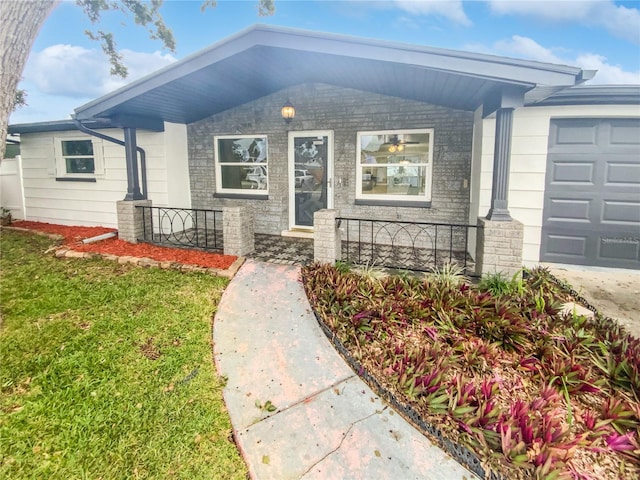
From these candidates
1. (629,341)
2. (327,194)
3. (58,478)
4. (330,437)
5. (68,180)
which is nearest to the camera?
(58,478)

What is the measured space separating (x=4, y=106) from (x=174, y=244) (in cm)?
440

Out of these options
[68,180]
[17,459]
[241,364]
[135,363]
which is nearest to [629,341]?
[241,364]

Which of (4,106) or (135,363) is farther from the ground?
(4,106)

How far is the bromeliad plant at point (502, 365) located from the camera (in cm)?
240

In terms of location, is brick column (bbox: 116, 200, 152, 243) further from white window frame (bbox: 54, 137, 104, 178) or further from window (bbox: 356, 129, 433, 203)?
window (bbox: 356, 129, 433, 203)

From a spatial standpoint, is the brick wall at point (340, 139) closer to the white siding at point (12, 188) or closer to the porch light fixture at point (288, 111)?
the porch light fixture at point (288, 111)

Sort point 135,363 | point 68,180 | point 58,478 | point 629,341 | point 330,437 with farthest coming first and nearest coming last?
point 68,180 < point 629,341 < point 135,363 < point 330,437 < point 58,478

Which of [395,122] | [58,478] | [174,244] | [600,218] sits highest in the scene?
[395,122]

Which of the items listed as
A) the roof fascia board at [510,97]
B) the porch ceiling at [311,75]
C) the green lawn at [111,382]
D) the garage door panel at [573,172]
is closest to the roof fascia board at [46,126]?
the porch ceiling at [311,75]

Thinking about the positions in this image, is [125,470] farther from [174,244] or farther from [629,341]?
[174,244]

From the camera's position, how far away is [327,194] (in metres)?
7.64

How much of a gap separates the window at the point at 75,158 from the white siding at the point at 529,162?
8698 mm

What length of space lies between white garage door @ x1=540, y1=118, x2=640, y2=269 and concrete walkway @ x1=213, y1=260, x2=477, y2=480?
4.53 meters

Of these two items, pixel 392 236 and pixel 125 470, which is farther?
pixel 392 236
